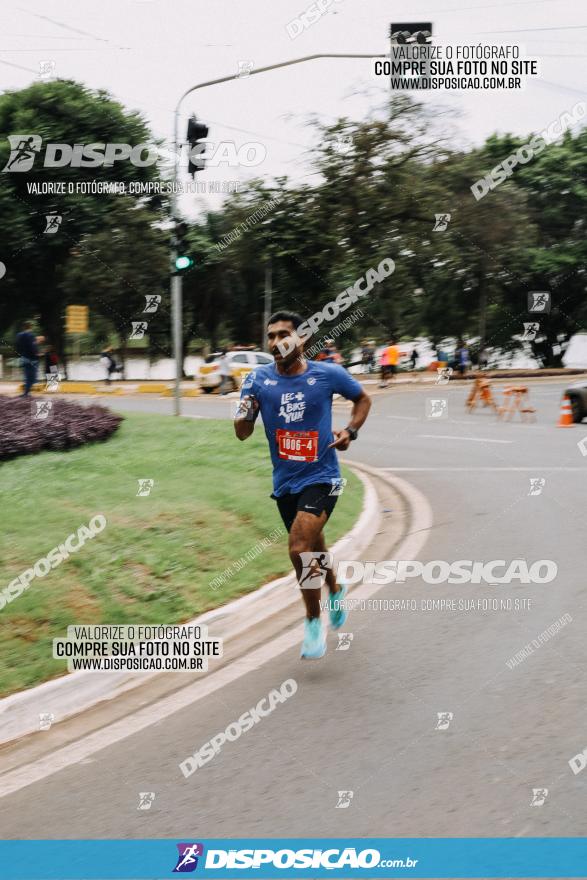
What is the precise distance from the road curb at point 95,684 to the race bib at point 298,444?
57.5 inches

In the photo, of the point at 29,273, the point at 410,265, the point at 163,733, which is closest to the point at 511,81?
the point at 410,265

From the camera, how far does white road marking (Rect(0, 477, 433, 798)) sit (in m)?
4.52

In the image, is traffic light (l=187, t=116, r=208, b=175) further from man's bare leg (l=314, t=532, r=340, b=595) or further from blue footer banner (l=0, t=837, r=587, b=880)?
blue footer banner (l=0, t=837, r=587, b=880)

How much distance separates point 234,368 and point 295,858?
2975cm

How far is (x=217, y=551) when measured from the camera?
8180 mm

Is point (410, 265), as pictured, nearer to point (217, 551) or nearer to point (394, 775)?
point (217, 551)

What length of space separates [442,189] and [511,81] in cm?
1441

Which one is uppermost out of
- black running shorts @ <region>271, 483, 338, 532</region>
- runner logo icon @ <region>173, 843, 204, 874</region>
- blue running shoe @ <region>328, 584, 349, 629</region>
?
black running shorts @ <region>271, 483, 338, 532</region>

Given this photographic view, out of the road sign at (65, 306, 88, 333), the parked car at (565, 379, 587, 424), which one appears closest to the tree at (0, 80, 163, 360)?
the road sign at (65, 306, 88, 333)

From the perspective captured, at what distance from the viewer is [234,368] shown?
109 feet

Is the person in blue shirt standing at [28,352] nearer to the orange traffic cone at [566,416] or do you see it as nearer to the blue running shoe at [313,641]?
the orange traffic cone at [566,416]

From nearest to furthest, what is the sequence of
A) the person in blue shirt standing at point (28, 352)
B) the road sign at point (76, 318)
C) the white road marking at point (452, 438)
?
the white road marking at point (452, 438), the person in blue shirt standing at point (28, 352), the road sign at point (76, 318)

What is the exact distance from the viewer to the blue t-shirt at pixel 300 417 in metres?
5.77

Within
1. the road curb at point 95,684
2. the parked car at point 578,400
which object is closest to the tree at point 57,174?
the parked car at point 578,400
